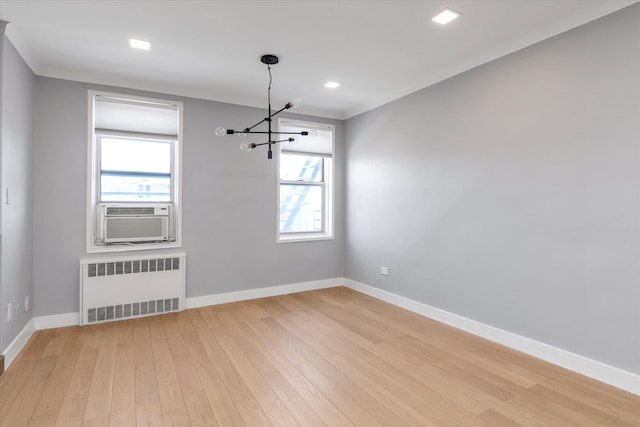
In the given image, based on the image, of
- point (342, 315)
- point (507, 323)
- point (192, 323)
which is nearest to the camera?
point (507, 323)

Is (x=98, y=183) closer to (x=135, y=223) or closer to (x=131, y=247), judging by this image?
Answer: (x=135, y=223)

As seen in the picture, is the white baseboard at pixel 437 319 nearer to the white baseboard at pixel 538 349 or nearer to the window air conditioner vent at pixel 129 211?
the white baseboard at pixel 538 349

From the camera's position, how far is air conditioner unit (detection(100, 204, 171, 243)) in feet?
12.5

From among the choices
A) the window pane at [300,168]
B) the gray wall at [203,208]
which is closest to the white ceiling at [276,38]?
the gray wall at [203,208]

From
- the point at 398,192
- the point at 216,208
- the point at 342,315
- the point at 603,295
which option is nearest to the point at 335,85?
the point at 398,192

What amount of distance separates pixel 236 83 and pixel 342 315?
3.09 m

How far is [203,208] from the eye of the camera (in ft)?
14.1

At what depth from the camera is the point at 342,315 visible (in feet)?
13.0

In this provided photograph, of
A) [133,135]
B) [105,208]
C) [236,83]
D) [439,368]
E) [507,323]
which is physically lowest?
[439,368]

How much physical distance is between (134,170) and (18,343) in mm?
2073

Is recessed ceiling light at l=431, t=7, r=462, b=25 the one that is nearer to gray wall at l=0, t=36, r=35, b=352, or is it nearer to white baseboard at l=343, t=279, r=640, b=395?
white baseboard at l=343, t=279, r=640, b=395

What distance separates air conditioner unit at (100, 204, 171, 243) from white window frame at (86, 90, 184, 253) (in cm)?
9

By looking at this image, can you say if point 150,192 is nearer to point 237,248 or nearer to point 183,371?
point 237,248

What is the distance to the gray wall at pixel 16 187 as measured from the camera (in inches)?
105
